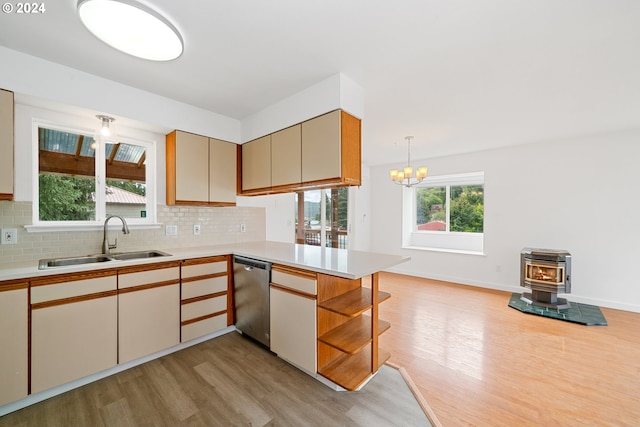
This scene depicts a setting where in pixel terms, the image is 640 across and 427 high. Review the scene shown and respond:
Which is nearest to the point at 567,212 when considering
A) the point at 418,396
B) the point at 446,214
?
the point at 446,214

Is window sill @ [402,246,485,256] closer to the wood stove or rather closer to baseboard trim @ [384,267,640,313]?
baseboard trim @ [384,267,640,313]

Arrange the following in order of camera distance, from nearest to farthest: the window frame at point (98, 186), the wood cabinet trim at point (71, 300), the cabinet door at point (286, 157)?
the wood cabinet trim at point (71, 300) → the window frame at point (98, 186) → the cabinet door at point (286, 157)

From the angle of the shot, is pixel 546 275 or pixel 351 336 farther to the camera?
pixel 546 275

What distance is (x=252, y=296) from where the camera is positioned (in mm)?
2396

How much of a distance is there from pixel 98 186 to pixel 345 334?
271cm

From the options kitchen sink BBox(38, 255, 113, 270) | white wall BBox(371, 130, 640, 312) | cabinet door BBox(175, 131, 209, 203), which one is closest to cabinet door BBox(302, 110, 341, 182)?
cabinet door BBox(175, 131, 209, 203)

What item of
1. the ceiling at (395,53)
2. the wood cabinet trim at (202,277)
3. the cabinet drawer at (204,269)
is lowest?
the wood cabinet trim at (202,277)

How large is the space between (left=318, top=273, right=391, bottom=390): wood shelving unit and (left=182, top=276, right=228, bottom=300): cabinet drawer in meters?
1.27

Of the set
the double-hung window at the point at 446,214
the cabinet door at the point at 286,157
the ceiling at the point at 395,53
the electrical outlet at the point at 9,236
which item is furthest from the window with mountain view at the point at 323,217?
the electrical outlet at the point at 9,236

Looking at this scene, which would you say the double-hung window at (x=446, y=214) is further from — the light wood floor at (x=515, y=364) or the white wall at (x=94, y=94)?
the white wall at (x=94, y=94)

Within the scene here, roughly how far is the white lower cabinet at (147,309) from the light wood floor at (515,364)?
2.08m

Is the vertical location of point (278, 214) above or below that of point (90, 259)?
above

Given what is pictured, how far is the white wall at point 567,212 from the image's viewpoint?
3.40 meters

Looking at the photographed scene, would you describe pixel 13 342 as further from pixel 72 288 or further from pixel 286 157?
pixel 286 157
